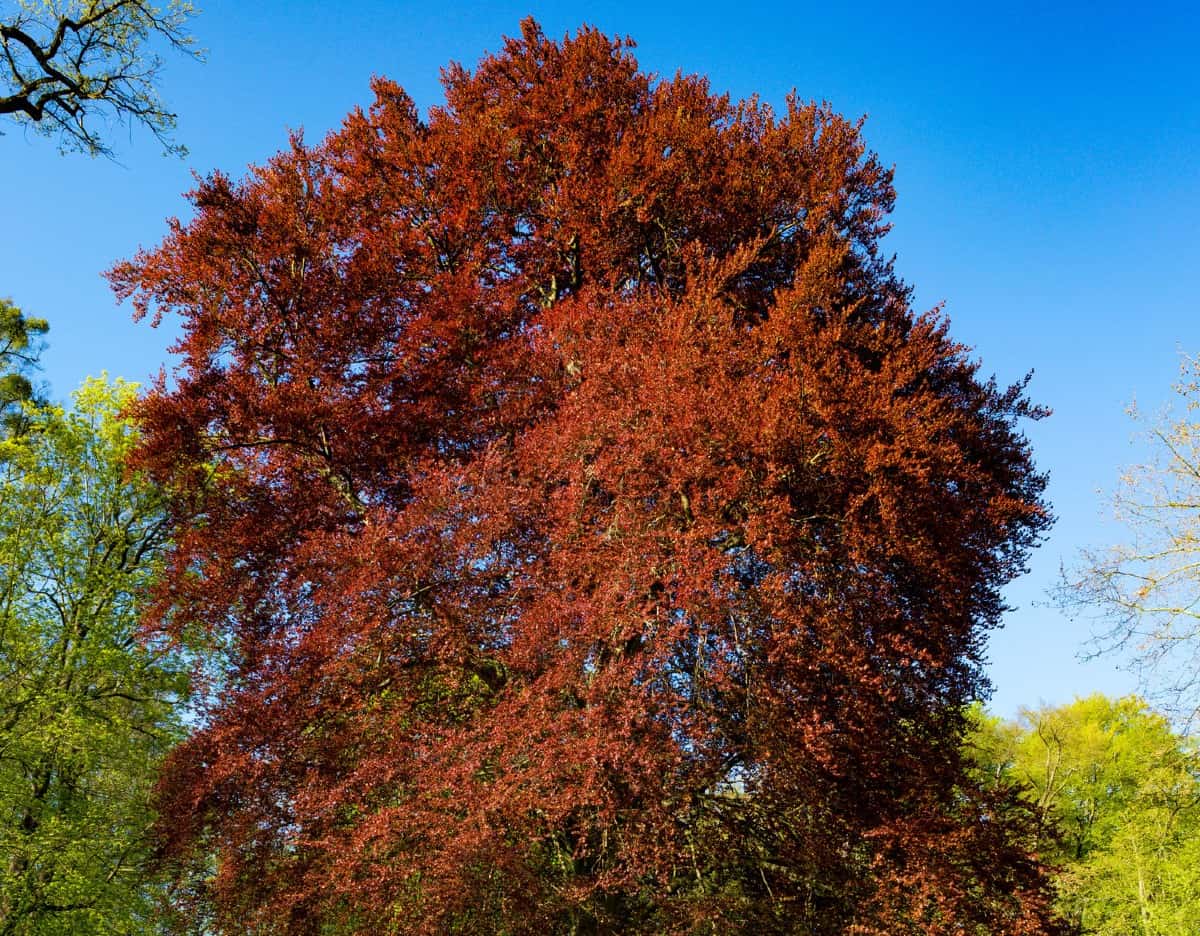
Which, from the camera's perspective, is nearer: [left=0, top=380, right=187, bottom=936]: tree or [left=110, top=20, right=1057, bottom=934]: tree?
[left=110, top=20, right=1057, bottom=934]: tree

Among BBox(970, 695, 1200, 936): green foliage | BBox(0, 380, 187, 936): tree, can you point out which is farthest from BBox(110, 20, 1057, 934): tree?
BBox(970, 695, 1200, 936): green foliage

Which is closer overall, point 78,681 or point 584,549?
point 584,549

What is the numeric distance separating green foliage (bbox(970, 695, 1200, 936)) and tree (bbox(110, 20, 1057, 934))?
5071 mm

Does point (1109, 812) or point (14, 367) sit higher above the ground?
point (14, 367)

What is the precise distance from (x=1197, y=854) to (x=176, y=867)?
2442cm

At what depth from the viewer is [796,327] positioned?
9086 mm

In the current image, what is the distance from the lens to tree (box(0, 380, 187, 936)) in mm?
13094

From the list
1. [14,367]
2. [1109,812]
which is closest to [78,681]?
[14,367]

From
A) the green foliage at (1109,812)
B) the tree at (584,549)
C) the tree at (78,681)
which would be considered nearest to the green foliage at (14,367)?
the tree at (78,681)

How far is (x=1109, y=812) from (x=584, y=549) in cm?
2842

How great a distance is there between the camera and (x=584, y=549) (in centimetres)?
820

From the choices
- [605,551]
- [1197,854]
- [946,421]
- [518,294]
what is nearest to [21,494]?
[518,294]

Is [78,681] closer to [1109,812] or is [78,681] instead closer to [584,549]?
[584,549]

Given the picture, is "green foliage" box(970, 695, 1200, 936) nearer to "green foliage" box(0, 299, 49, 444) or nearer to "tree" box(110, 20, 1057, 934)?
"tree" box(110, 20, 1057, 934)
